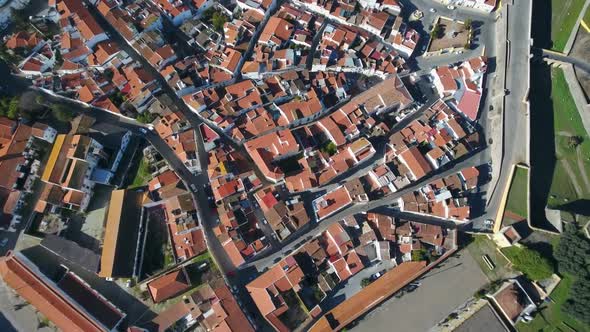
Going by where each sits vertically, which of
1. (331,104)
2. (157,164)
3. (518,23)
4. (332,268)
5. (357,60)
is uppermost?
(518,23)

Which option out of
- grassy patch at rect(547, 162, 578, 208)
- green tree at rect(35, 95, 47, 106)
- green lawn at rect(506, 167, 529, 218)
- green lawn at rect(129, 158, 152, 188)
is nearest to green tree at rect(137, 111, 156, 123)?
green lawn at rect(129, 158, 152, 188)

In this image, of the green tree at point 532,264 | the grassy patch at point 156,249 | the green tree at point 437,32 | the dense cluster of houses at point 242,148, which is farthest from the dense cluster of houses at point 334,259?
the green tree at point 437,32

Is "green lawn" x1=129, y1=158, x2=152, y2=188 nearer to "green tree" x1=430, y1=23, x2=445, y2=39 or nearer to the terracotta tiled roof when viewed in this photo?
the terracotta tiled roof

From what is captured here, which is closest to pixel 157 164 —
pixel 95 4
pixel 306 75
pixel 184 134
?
pixel 184 134

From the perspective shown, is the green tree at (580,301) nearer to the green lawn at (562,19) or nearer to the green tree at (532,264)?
the green tree at (532,264)

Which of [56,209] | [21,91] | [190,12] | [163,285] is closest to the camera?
[163,285]

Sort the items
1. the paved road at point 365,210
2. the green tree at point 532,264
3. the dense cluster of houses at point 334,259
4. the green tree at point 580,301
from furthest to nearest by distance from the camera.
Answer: the paved road at point 365,210
the dense cluster of houses at point 334,259
the green tree at point 532,264
the green tree at point 580,301

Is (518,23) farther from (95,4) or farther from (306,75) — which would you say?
(95,4)
